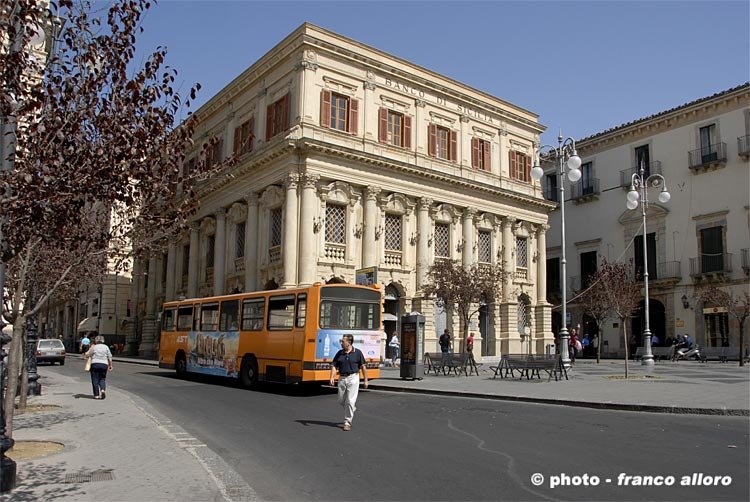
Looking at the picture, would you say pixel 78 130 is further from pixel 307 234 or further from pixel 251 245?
pixel 251 245

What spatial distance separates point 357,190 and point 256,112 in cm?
780

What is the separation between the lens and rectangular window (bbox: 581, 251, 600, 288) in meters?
46.9

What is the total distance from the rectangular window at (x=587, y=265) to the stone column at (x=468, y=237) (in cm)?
1272

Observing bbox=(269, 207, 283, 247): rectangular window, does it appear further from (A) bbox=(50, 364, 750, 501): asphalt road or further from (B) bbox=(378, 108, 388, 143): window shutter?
(A) bbox=(50, 364, 750, 501): asphalt road

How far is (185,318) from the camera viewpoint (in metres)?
25.0

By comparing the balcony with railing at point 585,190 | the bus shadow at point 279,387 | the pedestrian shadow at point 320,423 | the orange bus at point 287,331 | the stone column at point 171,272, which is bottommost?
the bus shadow at point 279,387

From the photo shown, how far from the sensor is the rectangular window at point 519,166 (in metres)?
42.9

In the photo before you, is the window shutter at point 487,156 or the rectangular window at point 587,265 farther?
the rectangular window at point 587,265

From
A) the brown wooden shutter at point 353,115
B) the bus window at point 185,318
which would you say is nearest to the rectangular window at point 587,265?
the brown wooden shutter at point 353,115

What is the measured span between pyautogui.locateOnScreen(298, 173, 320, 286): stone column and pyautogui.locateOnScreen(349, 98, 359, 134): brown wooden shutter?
387 centimetres

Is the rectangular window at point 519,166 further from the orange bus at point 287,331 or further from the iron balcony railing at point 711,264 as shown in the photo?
the orange bus at point 287,331

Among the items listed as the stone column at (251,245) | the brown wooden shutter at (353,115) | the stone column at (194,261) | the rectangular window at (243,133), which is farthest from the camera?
the stone column at (194,261)

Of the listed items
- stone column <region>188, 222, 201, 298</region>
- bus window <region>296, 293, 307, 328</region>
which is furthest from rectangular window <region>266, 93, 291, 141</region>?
bus window <region>296, 293, 307, 328</region>

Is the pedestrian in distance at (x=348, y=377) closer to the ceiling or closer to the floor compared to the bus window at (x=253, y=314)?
closer to the floor
